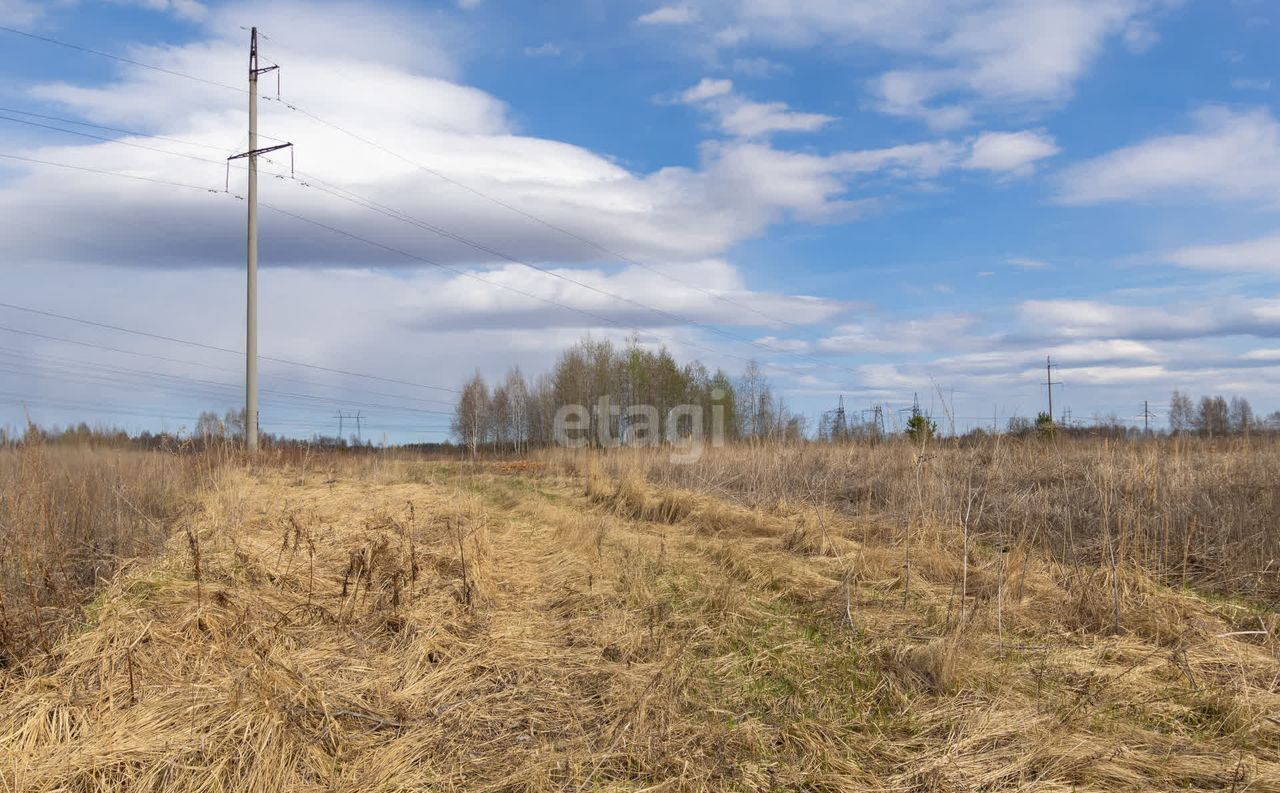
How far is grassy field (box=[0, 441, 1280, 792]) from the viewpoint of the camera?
3.11 metres

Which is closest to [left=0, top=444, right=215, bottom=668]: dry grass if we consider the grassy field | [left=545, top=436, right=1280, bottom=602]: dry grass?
the grassy field

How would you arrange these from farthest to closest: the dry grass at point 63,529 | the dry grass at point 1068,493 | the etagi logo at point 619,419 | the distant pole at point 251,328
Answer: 1. the etagi logo at point 619,419
2. the distant pole at point 251,328
3. the dry grass at point 1068,493
4. the dry grass at point 63,529

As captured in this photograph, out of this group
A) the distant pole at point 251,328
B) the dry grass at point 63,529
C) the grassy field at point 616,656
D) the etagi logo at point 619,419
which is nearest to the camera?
the grassy field at point 616,656

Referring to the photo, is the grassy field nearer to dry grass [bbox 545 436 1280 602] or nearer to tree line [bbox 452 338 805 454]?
dry grass [bbox 545 436 1280 602]

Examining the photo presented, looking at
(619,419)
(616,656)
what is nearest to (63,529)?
(616,656)

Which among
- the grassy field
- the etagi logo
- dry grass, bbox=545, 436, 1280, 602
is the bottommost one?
the grassy field

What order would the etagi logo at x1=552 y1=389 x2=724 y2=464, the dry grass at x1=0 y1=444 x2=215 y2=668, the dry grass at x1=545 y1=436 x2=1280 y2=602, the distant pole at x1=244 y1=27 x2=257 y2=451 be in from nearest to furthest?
the dry grass at x1=0 y1=444 x2=215 y2=668, the dry grass at x1=545 y1=436 x2=1280 y2=602, the distant pole at x1=244 y1=27 x2=257 y2=451, the etagi logo at x1=552 y1=389 x2=724 y2=464

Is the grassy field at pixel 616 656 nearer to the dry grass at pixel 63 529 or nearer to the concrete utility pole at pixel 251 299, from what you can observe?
the dry grass at pixel 63 529

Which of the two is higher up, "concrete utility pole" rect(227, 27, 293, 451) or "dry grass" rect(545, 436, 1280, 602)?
"concrete utility pole" rect(227, 27, 293, 451)

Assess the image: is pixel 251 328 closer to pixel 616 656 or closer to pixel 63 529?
pixel 63 529

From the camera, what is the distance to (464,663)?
4.14m

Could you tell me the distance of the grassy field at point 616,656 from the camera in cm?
311

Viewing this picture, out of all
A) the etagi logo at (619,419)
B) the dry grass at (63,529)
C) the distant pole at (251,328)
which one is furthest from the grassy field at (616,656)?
the etagi logo at (619,419)

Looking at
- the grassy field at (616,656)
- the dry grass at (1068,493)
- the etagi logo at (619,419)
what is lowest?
the grassy field at (616,656)
